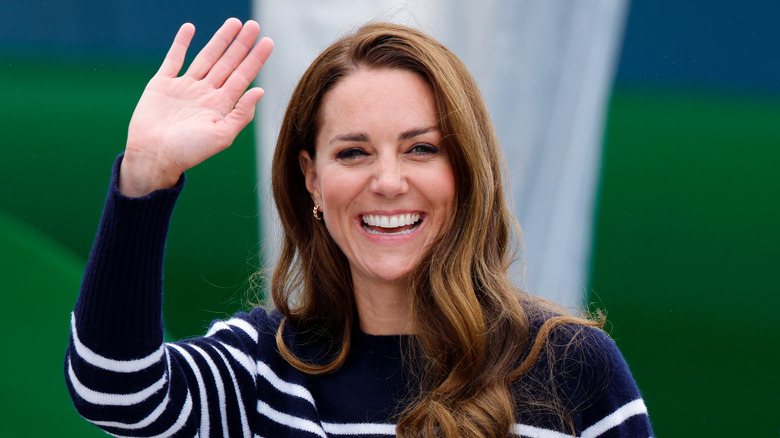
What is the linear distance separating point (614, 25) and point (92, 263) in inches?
60.1

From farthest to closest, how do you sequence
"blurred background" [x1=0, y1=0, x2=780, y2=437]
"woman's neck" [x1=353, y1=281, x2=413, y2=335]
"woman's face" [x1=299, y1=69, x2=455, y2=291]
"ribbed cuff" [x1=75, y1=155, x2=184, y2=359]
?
1. "blurred background" [x1=0, y1=0, x2=780, y2=437]
2. "woman's neck" [x1=353, y1=281, x2=413, y2=335]
3. "woman's face" [x1=299, y1=69, x2=455, y2=291]
4. "ribbed cuff" [x1=75, y1=155, x2=184, y2=359]

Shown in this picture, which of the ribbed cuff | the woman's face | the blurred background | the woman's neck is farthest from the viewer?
the blurred background

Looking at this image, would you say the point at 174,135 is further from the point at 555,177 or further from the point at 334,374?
the point at 555,177

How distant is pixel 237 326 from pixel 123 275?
42 centimetres

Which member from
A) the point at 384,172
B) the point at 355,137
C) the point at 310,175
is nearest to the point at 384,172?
the point at 384,172

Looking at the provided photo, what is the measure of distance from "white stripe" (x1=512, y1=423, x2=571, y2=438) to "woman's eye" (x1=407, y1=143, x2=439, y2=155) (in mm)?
547

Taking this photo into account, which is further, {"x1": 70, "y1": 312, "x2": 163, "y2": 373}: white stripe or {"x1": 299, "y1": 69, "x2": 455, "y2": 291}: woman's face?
{"x1": 299, "y1": 69, "x2": 455, "y2": 291}: woman's face

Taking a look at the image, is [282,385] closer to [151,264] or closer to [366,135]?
[151,264]

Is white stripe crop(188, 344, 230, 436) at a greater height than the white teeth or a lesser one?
lesser

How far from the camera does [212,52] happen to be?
1.60 meters

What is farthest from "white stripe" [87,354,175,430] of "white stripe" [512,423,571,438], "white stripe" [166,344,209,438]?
"white stripe" [512,423,571,438]

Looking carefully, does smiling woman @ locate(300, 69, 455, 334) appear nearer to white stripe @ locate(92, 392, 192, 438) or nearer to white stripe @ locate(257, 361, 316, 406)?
white stripe @ locate(257, 361, 316, 406)

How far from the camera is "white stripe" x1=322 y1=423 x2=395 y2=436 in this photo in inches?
62.7

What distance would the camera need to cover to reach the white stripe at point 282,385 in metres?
1.66
